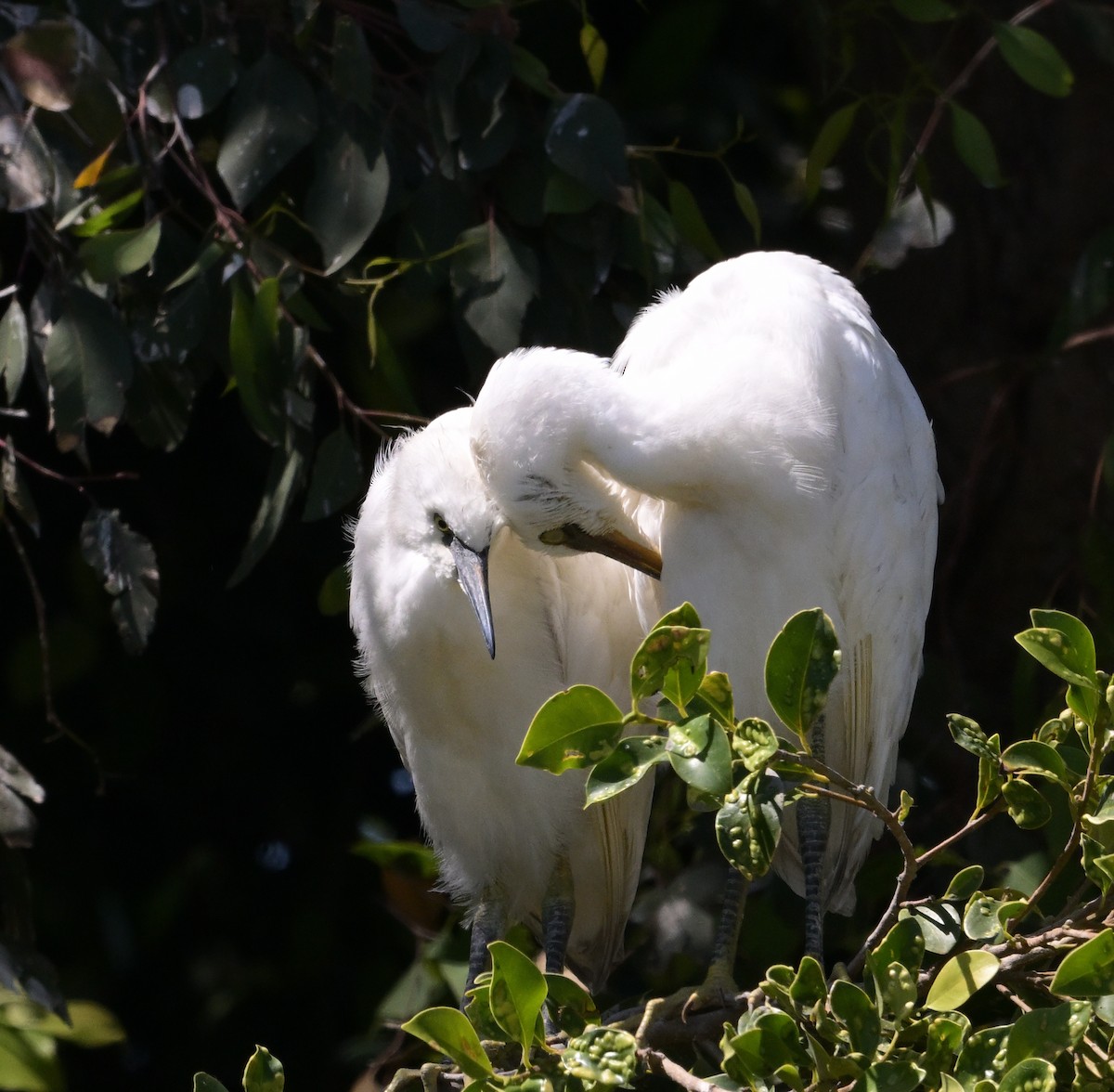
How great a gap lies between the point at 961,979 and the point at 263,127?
131 centimetres

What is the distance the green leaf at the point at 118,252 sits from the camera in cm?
181

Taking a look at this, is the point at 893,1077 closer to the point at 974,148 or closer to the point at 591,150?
the point at 591,150

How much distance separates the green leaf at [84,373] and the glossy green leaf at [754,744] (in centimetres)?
100

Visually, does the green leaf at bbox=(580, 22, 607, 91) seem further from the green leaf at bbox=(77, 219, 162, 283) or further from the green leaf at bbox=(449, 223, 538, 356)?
the green leaf at bbox=(77, 219, 162, 283)

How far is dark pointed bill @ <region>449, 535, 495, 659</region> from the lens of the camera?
181cm

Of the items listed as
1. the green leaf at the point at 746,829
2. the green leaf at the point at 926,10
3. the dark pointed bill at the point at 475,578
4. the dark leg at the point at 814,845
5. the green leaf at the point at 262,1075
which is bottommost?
the dark leg at the point at 814,845

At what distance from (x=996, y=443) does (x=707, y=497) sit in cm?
131

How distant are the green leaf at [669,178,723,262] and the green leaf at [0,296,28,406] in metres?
0.88

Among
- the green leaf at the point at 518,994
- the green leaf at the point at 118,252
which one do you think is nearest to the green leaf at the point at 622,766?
the green leaf at the point at 518,994

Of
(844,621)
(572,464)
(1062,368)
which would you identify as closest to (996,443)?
(1062,368)

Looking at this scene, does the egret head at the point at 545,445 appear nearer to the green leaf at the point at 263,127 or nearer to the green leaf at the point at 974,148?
the green leaf at the point at 263,127

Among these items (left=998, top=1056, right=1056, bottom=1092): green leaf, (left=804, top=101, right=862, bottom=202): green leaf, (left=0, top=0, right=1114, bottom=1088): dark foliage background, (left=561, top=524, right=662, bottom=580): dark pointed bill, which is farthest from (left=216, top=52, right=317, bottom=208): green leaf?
(left=998, top=1056, right=1056, bottom=1092): green leaf

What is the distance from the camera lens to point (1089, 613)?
237 centimetres

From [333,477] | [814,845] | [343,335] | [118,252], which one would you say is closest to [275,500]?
[333,477]
